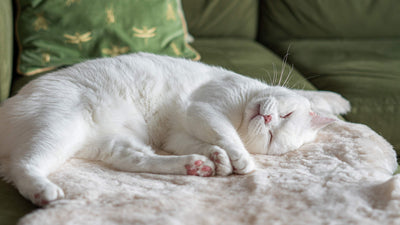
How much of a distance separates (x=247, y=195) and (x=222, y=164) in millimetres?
140

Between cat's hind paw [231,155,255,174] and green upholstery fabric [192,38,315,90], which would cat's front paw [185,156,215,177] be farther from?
green upholstery fabric [192,38,315,90]

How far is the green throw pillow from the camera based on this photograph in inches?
68.4

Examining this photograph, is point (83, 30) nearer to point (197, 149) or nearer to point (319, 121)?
point (197, 149)

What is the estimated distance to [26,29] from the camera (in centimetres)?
174

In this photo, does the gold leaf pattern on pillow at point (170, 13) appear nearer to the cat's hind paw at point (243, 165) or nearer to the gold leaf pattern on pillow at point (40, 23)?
the gold leaf pattern on pillow at point (40, 23)

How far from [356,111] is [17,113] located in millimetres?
1242

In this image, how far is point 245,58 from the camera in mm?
2086

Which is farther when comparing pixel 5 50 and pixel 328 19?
pixel 328 19

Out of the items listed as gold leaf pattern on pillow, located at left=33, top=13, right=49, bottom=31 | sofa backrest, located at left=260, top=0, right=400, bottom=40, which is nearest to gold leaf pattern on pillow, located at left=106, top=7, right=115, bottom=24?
gold leaf pattern on pillow, located at left=33, top=13, right=49, bottom=31

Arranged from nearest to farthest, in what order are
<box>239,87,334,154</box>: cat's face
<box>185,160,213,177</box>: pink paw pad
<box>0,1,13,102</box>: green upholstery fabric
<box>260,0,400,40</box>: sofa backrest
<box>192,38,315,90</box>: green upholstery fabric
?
<box>185,160,213,177</box>: pink paw pad
<box>239,87,334,154</box>: cat's face
<box>0,1,13,102</box>: green upholstery fabric
<box>192,38,315,90</box>: green upholstery fabric
<box>260,0,400,40</box>: sofa backrest

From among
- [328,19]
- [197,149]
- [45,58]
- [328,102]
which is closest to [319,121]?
[328,102]

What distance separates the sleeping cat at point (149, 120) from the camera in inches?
42.9

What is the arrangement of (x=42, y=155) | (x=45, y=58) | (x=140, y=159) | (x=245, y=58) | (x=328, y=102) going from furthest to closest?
1. (x=245, y=58)
2. (x=45, y=58)
3. (x=328, y=102)
4. (x=140, y=159)
5. (x=42, y=155)

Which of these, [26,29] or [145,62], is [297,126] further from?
[26,29]
